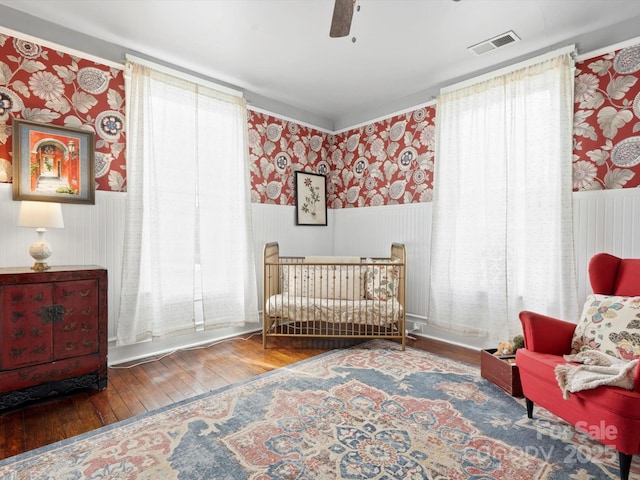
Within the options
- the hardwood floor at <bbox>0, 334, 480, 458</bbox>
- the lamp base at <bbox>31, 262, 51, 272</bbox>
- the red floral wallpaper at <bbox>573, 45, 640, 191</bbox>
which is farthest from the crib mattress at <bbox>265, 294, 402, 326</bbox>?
the red floral wallpaper at <bbox>573, 45, 640, 191</bbox>

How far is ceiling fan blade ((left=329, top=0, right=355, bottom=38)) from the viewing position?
1.44 m

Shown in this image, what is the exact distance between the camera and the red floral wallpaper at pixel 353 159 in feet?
11.6

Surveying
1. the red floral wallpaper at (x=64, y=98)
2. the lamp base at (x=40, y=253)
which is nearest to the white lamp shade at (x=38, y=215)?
the lamp base at (x=40, y=253)

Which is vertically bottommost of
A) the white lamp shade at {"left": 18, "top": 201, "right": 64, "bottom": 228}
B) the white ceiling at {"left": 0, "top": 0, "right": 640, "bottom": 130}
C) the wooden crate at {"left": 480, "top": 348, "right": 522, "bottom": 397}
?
the wooden crate at {"left": 480, "top": 348, "right": 522, "bottom": 397}

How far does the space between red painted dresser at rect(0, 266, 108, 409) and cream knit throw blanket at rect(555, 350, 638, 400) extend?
2.67 m

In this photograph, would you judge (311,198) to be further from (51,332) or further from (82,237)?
(51,332)

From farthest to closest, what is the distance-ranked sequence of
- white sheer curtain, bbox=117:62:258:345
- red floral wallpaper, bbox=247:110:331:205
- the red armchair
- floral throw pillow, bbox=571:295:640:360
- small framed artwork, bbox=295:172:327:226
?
small framed artwork, bbox=295:172:327:226 < red floral wallpaper, bbox=247:110:331:205 < white sheer curtain, bbox=117:62:258:345 < floral throw pillow, bbox=571:295:640:360 < the red armchair

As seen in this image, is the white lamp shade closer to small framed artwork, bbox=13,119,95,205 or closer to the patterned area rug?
small framed artwork, bbox=13,119,95,205

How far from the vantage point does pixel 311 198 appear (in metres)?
4.18

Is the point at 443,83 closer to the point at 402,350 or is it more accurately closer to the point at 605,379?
the point at 402,350

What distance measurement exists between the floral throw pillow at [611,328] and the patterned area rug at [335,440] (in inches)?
18.0

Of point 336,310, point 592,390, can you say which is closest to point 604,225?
point 592,390

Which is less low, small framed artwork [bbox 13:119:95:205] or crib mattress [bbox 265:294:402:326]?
small framed artwork [bbox 13:119:95:205]

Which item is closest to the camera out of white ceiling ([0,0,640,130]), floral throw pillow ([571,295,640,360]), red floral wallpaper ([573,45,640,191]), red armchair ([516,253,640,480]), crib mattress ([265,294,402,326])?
red armchair ([516,253,640,480])
